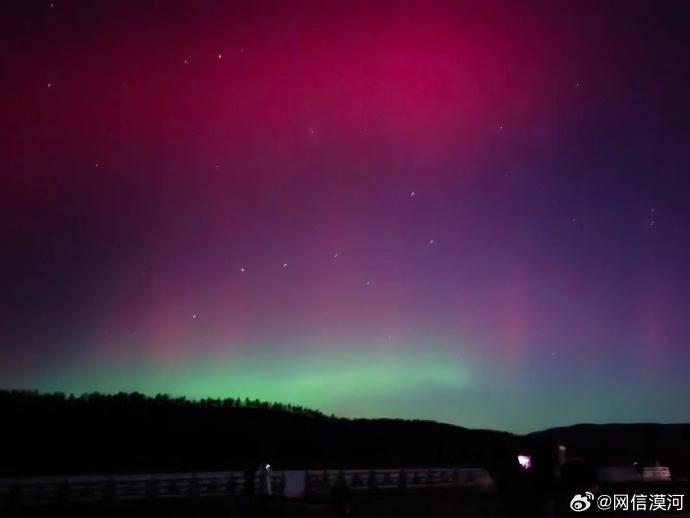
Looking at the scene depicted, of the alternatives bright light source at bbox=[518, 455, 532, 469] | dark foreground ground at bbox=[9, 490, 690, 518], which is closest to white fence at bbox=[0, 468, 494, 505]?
dark foreground ground at bbox=[9, 490, 690, 518]

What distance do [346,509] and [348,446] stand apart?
77.2 meters

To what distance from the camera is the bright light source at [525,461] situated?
1045 centimetres

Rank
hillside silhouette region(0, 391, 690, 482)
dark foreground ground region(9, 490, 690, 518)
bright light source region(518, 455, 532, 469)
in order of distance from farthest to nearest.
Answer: hillside silhouette region(0, 391, 690, 482) < dark foreground ground region(9, 490, 690, 518) < bright light source region(518, 455, 532, 469)

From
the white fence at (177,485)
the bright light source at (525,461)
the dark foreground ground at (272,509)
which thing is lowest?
the dark foreground ground at (272,509)

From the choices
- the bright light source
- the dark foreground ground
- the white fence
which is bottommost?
the dark foreground ground

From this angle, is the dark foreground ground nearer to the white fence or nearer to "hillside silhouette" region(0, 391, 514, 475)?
the white fence

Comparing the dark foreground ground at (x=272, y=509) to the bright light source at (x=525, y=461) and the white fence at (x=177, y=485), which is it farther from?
the bright light source at (x=525, y=461)

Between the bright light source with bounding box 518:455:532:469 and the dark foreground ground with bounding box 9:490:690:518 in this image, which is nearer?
the bright light source with bounding box 518:455:532:469

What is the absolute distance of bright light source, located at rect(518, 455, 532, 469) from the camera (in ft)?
34.3

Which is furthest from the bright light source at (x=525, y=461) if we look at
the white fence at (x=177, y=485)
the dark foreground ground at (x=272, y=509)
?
the white fence at (x=177, y=485)

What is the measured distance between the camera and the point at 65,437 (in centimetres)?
8412

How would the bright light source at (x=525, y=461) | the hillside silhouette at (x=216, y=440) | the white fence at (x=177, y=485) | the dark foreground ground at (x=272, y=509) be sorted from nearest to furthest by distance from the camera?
the bright light source at (x=525, y=461) → the dark foreground ground at (x=272, y=509) → the white fence at (x=177, y=485) → the hillside silhouette at (x=216, y=440)

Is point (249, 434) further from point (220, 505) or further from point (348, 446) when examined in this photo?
point (220, 505)

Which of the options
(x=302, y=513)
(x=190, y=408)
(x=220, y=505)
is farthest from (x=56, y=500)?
(x=190, y=408)
